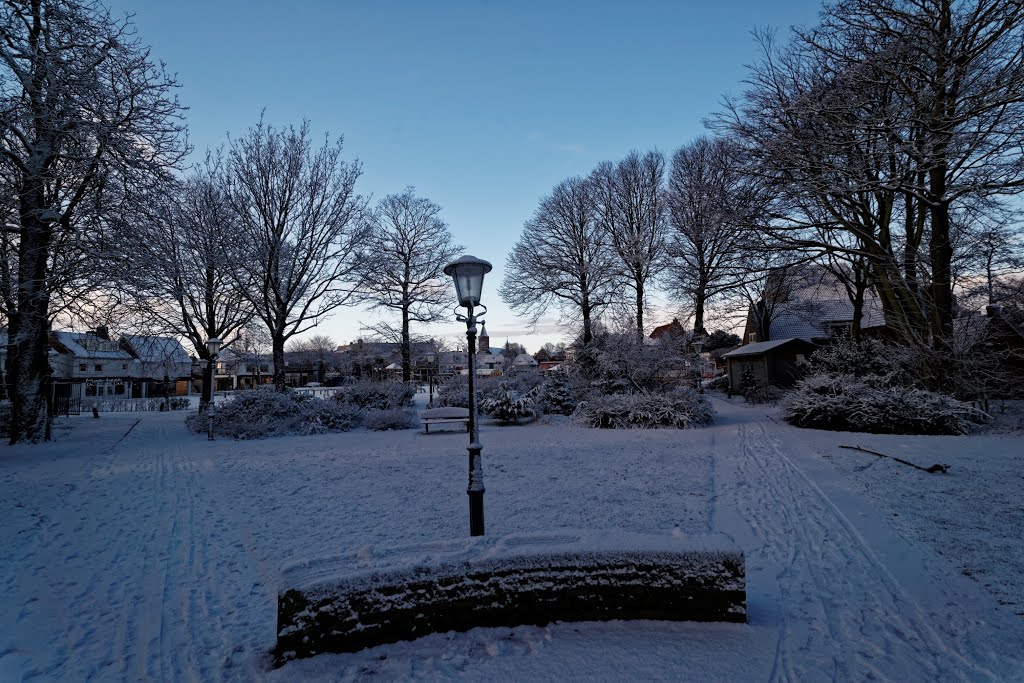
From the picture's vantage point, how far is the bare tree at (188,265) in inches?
472

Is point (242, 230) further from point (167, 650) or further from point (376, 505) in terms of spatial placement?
point (167, 650)

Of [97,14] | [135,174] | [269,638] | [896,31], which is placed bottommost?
[269,638]

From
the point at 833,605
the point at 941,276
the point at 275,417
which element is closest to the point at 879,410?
the point at 941,276

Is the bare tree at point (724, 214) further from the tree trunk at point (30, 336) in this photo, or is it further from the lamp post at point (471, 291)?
the tree trunk at point (30, 336)

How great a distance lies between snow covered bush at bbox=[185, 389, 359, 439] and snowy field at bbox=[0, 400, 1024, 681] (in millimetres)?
4642

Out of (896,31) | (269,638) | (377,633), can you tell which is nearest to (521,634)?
(377,633)

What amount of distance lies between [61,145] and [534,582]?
13529 mm

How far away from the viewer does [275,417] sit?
1591cm

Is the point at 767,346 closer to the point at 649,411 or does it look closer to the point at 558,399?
the point at 558,399

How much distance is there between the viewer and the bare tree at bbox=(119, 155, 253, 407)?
1198 centimetres

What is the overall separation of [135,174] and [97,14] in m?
3.23

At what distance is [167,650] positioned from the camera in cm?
316

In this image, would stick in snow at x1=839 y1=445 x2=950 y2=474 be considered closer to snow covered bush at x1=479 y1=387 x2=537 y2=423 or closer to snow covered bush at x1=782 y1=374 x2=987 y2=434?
snow covered bush at x1=782 y1=374 x2=987 y2=434

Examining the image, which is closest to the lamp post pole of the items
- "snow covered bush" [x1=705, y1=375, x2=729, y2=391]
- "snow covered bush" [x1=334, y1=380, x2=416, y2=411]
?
"snow covered bush" [x1=334, y1=380, x2=416, y2=411]
